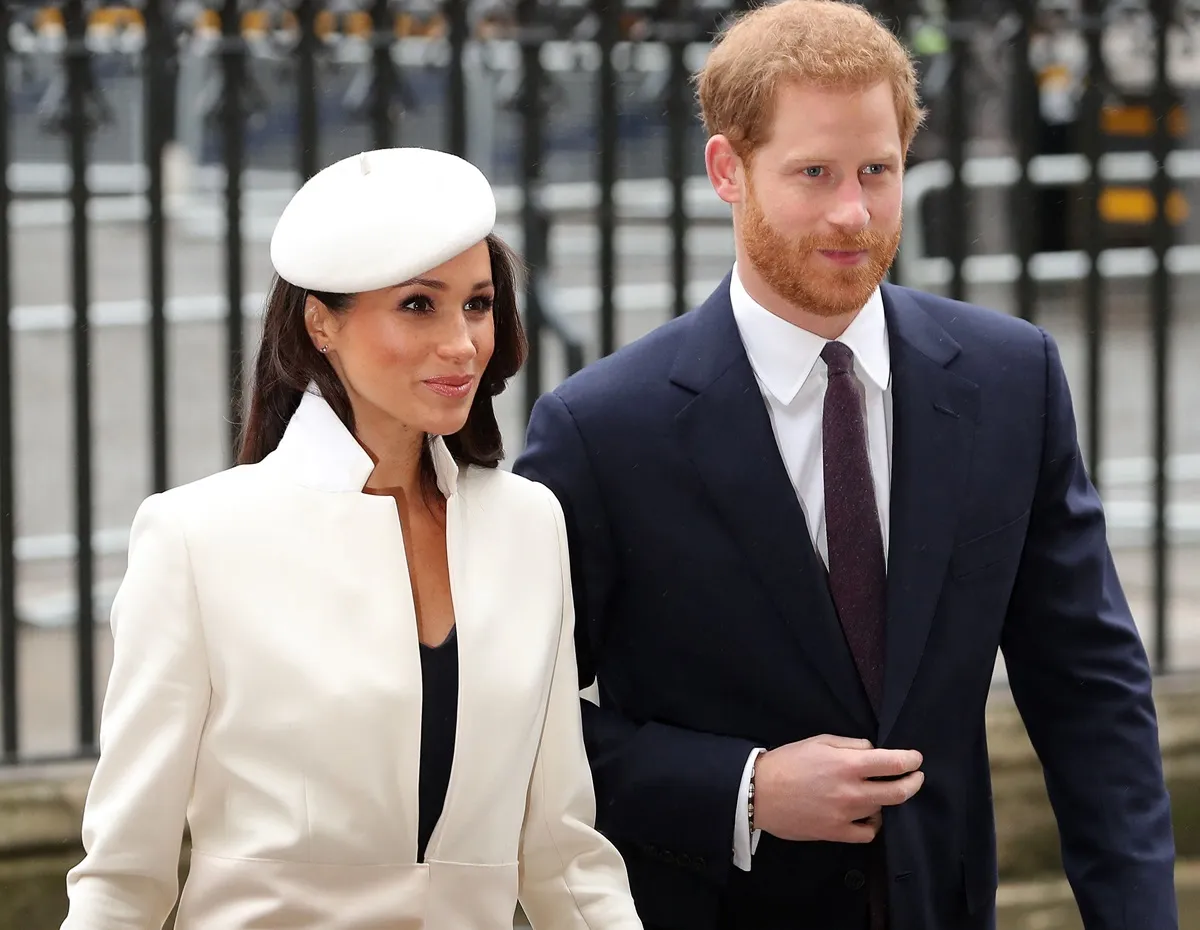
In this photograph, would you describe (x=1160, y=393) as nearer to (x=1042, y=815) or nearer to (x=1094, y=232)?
(x=1094, y=232)

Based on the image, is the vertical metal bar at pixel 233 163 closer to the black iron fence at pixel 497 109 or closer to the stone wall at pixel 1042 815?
the black iron fence at pixel 497 109

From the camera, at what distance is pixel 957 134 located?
17.7ft

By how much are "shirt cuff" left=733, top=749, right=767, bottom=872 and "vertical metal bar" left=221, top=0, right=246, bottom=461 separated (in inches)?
76.7

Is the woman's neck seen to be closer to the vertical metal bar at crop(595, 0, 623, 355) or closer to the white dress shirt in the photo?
the white dress shirt

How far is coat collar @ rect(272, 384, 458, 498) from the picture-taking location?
2.82m

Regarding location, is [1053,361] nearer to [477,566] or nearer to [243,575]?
[477,566]

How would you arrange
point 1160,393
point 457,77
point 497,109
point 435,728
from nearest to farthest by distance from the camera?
point 435,728 < point 457,77 < point 497,109 < point 1160,393

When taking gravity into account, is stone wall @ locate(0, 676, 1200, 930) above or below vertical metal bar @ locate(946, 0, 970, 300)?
below

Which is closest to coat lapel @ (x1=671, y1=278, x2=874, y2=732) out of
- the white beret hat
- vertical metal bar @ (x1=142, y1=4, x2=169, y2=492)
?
the white beret hat

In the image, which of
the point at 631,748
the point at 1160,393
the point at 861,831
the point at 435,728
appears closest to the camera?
the point at 435,728

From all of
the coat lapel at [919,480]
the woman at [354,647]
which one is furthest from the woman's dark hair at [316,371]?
the coat lapel at [919,480]

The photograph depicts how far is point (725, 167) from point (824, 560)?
1.77 feet

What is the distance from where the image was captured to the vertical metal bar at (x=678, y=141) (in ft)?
16.8

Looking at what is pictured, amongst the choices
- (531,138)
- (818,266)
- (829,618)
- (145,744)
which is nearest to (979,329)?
(818,266)
